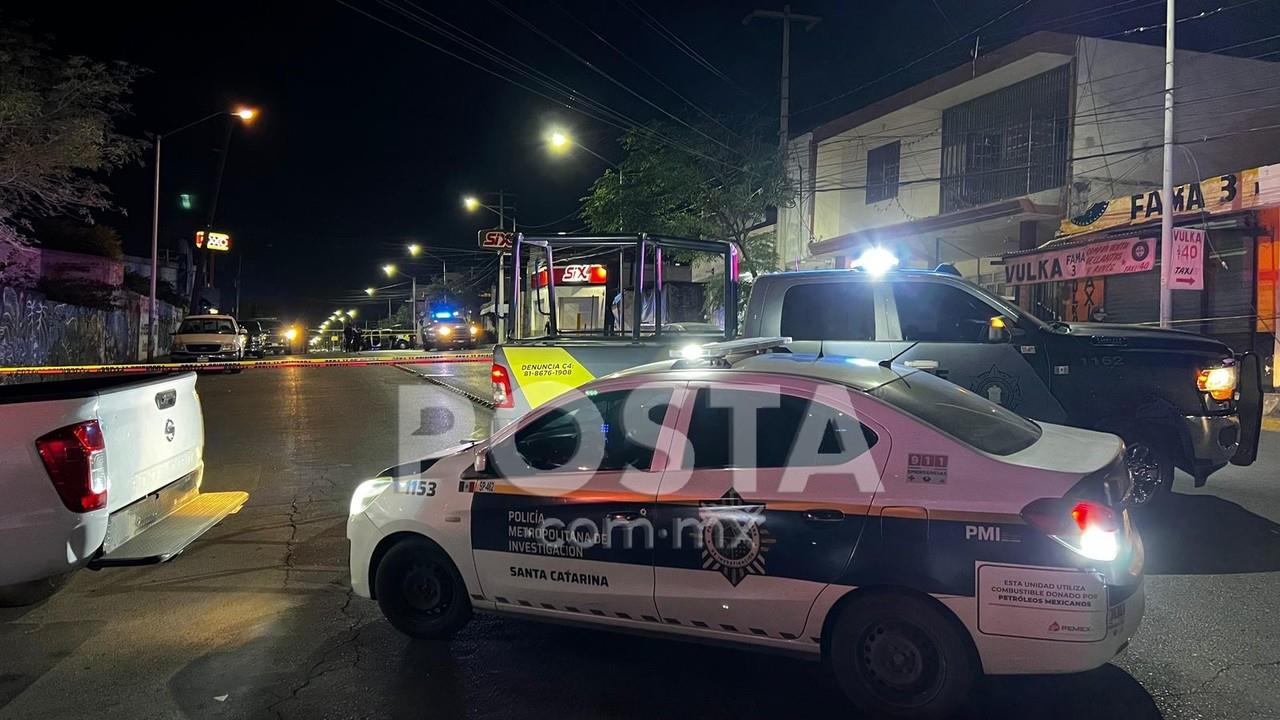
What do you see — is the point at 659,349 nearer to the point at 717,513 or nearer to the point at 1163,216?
the point at 717,513

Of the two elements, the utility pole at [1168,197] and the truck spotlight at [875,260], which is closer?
the truck spotlight at [875,260]

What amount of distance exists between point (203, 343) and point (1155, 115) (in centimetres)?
2645

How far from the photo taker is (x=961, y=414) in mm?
4035

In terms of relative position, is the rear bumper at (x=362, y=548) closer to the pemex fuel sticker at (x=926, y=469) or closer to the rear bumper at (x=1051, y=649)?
the pemex fuel sticker at (x=926, y=469)

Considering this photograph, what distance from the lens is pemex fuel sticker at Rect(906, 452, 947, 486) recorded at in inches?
140

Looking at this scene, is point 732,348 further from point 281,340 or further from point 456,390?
point 281,340

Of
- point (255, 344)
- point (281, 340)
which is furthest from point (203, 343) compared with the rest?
point (281, 340)

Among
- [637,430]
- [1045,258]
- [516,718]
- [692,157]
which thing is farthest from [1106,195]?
[516,718]

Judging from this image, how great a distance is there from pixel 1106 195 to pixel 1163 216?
3317 millimetres

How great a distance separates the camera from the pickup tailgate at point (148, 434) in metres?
4.51

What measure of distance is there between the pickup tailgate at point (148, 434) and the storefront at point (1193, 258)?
1493 centimetres

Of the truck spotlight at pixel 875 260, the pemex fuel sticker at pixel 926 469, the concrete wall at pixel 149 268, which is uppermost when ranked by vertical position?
the concrete wall at pixel 149 268

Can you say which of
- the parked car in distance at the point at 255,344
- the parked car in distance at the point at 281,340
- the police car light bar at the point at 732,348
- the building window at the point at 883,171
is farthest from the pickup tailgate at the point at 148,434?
the parked car in distance at the point at 281,340

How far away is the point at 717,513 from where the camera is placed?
384 centimetres
